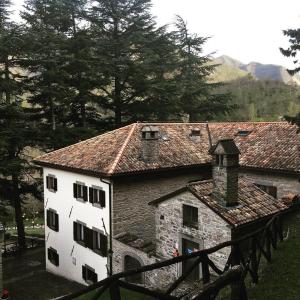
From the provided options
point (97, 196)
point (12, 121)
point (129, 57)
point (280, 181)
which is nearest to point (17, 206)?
point (12, 121)

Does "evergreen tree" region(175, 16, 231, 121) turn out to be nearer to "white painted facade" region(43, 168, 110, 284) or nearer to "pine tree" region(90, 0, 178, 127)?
"pine tree" region(90, 0, 178, 127)

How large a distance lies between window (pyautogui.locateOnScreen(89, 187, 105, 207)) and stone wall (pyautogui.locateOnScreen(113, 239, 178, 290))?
2.24 metres

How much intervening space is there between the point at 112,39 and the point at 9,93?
10955 millimetres

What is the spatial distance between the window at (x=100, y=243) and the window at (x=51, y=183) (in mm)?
5107

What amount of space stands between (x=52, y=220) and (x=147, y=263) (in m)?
9.90

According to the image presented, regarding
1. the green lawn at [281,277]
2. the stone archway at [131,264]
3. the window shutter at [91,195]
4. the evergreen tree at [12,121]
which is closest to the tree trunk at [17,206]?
the evergreen tree at [12,121]

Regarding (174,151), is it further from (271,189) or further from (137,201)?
(271,189)

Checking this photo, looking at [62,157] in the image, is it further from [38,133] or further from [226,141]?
[226,141]

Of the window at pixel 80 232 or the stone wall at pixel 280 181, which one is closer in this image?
the stone wall at pixel 280 181

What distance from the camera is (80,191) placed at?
21359 mm

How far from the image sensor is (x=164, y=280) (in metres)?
16.0

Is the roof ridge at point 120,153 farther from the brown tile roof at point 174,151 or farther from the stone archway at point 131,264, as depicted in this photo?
the stone archway at point 131,264

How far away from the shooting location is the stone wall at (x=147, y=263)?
15.9m

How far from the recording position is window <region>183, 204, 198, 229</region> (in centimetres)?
1557
